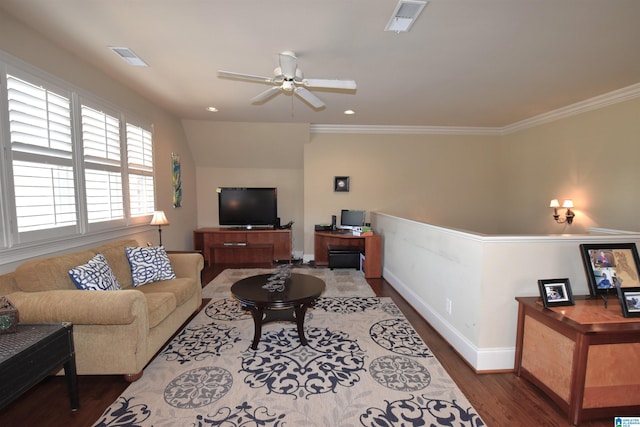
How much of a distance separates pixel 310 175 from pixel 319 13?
3.80m

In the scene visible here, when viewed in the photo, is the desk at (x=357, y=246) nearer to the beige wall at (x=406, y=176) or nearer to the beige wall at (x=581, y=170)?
the beige wall at (x=406, y=176)

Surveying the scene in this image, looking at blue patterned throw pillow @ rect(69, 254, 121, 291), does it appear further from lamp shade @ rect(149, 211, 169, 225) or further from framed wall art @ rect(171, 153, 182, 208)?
framed wall art @ rect(171, 153, 182, 208)

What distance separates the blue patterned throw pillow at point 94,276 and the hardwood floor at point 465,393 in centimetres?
69

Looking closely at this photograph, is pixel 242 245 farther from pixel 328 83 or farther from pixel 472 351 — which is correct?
pixel 472 351

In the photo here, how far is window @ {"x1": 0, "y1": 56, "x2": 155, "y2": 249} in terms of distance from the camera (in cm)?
220

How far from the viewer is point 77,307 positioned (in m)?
1.97

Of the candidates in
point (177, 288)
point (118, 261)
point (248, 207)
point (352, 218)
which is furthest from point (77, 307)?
point (352, 218)

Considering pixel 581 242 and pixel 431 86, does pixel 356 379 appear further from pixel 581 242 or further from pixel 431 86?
pixel 431 86

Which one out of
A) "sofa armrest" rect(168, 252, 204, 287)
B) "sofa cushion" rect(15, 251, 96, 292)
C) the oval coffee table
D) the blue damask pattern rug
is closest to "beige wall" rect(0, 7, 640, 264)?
"sofa armrest" rect(168, 252, 204, 287)

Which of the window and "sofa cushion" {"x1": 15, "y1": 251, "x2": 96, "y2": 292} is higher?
the window

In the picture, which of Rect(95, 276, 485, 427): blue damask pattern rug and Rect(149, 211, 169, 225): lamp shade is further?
Rect(149, 211, 169, 225): lamp shade

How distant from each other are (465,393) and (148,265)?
3.12 m

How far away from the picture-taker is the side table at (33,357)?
1.41 m

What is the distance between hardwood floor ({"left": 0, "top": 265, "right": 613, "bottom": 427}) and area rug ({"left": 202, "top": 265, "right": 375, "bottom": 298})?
1.78 m
